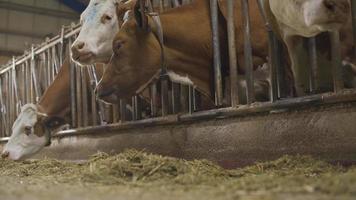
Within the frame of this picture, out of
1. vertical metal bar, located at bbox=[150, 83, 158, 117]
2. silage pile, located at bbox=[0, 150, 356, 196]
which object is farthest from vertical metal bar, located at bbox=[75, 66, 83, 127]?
silage pile, located at bbox=[0, 150, 356, 196]

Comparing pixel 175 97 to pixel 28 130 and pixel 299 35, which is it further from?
pixel 28 130

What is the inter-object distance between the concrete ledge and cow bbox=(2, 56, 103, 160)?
1.21 m

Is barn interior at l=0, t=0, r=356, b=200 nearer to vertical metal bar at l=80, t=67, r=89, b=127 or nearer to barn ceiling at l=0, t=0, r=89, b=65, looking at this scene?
vertical metal bar at l=80, t=67, r=89, b=127

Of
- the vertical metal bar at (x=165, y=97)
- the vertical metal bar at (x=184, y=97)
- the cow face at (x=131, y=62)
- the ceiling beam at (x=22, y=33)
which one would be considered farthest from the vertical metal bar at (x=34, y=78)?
the ceiling beam at (x=22, y=33)

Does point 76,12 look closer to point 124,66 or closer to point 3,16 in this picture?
point 3,16

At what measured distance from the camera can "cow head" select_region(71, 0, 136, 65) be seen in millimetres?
4246

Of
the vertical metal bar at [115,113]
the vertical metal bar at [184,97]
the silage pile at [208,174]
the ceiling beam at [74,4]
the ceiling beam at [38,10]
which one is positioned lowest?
the silage pile at [208,174]

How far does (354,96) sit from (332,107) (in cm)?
15

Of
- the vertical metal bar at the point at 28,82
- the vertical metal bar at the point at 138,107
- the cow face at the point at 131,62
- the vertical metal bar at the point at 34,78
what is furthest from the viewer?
the vertical metal bar at the point at 28,82

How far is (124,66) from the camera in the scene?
3.63 m

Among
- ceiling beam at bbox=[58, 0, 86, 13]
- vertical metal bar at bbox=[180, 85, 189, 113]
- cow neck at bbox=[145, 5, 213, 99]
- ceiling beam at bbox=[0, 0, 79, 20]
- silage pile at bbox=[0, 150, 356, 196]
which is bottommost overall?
silage pile at bbox=[0, 150, 356, 196]

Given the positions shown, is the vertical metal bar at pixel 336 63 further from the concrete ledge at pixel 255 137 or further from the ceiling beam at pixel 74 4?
the ceiling beam at pixel 74 4

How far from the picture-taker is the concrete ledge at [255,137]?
2.33 m

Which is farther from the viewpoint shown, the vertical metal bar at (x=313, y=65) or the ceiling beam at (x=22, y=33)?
the ceiling beam at (x=22, y=33)
